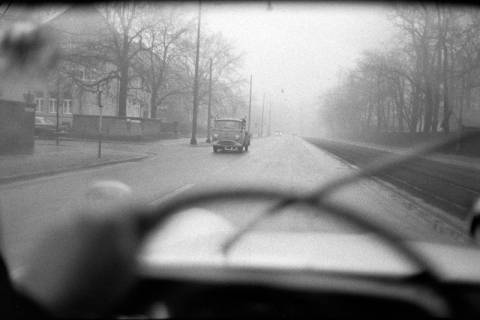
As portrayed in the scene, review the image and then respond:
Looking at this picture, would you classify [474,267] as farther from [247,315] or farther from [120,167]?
[120,167]

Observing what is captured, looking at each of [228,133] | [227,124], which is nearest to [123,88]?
[227,124]

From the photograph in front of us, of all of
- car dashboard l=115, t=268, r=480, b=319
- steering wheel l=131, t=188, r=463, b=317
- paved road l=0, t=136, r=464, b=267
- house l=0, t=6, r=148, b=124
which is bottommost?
paved road l=0, t=136, r=464, b=267

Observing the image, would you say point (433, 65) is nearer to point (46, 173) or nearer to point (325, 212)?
point (46, 173)

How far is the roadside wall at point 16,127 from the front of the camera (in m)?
13.7

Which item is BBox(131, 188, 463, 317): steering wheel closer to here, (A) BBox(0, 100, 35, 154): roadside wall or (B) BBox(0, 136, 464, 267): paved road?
(B) BBox(0, 136, 464, 267): paved road

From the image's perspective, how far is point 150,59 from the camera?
1062 inches

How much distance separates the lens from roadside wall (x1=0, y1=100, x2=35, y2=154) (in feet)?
44.8

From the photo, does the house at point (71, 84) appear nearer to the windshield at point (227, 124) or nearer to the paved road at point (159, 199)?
the paved road at point (159, 199)

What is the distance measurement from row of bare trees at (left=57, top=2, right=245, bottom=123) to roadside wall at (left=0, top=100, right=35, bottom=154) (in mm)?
1848

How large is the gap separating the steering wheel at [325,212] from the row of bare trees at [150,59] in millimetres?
3491

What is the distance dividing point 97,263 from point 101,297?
11 centimetres

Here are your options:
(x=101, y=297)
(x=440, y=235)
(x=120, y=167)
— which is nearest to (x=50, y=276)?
(x=101, y=297)

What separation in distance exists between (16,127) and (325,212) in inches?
586

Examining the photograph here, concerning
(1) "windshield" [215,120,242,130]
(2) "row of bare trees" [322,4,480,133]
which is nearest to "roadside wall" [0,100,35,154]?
(1) "windshield" [215,120,242,130]
